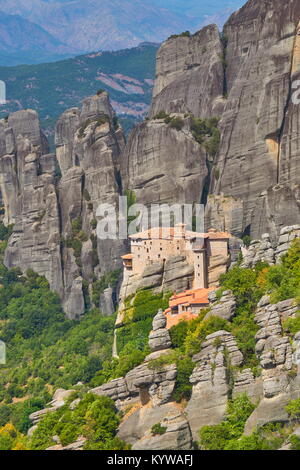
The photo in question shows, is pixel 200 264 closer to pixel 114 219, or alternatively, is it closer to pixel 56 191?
pixel 114 219

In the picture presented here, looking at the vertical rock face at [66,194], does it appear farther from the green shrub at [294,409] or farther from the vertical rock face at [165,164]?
the green shrub at [294,409]

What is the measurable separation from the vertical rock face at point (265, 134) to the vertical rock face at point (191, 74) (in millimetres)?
9297

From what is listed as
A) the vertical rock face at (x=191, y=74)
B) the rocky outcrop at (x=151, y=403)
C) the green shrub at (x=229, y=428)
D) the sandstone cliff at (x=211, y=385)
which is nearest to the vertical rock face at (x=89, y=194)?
the vertical rock face at (x=191, y=74)

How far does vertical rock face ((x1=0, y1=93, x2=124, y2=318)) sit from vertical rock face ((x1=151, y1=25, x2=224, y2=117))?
4980 mm

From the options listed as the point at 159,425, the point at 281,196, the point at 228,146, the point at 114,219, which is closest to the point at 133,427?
the point at 159,425

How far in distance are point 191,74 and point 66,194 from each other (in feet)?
43.2

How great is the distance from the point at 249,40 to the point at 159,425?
47672 millimetres

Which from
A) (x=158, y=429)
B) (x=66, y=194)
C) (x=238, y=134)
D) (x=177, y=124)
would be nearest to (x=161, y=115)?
(x=177, y=124)

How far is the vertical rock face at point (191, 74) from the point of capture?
106m

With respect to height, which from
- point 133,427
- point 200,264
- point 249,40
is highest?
point 249,40

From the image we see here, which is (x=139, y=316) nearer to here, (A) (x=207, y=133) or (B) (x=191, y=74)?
(A) (x=207, y=133)

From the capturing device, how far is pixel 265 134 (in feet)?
299

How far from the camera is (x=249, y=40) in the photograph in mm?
103188

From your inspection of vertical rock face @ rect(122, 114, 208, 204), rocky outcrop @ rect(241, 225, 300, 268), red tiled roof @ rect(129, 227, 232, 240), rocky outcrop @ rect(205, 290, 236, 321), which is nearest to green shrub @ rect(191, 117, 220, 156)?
vertical rock face @ rect(122, 114, 208, 204)
